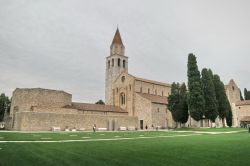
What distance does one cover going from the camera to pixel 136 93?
169ft

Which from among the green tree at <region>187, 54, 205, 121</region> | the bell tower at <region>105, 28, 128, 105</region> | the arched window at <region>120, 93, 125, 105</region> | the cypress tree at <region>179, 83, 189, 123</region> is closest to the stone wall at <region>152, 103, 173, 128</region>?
the cypress tree at <region>179, 83, 189, 123</region>

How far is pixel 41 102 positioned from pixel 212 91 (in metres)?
30.4

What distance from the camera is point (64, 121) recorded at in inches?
1544

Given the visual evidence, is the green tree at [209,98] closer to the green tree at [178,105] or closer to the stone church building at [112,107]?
the green tree at [178,105]

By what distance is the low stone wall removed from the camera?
3588 cm

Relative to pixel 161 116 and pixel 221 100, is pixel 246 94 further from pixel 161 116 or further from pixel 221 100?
pixel 161 116

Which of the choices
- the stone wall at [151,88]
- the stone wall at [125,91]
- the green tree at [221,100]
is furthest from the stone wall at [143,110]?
the green tree at [221,100]

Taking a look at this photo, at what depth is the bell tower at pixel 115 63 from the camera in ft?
209

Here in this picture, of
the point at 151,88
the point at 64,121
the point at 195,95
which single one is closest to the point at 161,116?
the point at 151,88

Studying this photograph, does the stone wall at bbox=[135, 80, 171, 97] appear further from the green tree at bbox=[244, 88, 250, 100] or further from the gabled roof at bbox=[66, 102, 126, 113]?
the green tree at bbox=[244, 88, 250, 100]

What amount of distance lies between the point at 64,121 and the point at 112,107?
570 inches

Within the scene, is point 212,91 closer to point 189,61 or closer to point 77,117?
point 189,61

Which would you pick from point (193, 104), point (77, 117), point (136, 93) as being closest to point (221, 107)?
point (193, 104)

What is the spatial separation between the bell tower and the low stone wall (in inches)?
652
